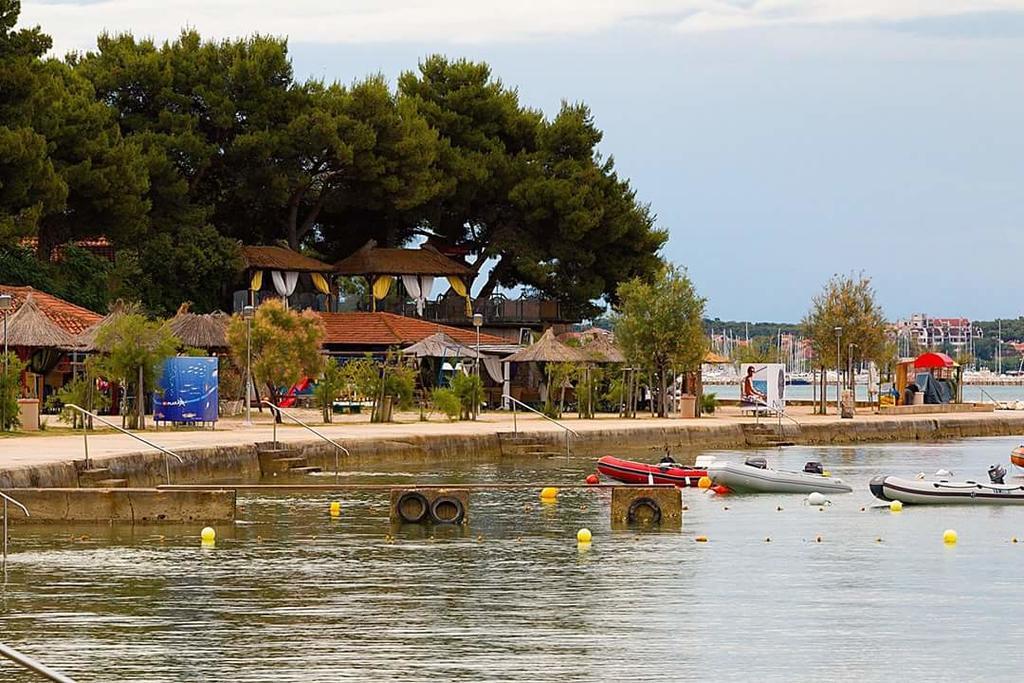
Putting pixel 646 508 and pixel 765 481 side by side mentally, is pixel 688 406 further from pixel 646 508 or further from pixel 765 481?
pixel 646 508

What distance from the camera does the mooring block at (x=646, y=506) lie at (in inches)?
1174

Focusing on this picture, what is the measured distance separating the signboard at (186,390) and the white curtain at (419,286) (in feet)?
92.2

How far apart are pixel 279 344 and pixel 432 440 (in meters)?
6.36

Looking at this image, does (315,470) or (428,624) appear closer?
(428,624)

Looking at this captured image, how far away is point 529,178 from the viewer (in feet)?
241

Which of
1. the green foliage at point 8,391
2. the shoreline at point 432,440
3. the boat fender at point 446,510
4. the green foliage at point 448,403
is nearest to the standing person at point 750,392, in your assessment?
the shoreline at point 432,440

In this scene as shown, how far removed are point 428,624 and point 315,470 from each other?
18290 millimetres

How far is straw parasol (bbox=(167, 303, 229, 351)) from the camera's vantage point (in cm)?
5212

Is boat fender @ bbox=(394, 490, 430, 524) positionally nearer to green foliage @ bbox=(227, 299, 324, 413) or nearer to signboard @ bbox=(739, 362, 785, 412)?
green foliage @ bbox=(227, 299, 324, 413)

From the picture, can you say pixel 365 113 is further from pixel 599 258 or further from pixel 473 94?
pixel 599 258

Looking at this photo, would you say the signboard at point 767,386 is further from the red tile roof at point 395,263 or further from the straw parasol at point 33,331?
the straw parasol at point 33,331

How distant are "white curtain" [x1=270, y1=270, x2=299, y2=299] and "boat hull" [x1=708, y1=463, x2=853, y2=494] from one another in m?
35.1

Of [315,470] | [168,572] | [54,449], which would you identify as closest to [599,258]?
[315,470]

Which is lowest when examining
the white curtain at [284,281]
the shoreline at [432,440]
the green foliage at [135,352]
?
the shoreline at [432,440]
